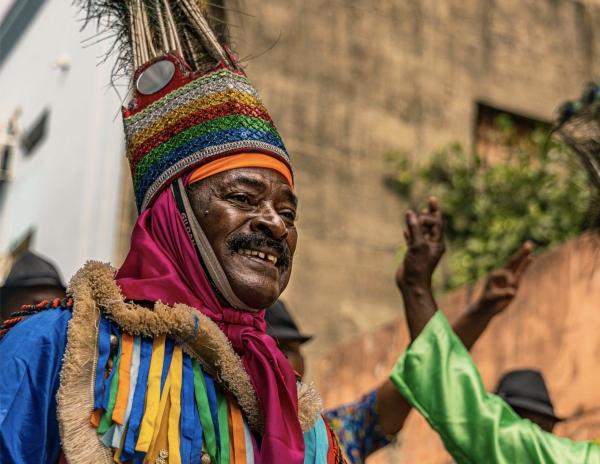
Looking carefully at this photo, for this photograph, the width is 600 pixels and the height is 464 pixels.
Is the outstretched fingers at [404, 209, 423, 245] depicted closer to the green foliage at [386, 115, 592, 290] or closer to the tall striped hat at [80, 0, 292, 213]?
the tall striped hat at [80, 0, 292, 213]

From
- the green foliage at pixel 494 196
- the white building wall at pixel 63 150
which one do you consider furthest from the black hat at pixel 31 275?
the green foliage at pixel 494 196

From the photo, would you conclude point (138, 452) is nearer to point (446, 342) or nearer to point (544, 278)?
point (446, 342)

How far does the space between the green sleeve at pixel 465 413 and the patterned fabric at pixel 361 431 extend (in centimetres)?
33

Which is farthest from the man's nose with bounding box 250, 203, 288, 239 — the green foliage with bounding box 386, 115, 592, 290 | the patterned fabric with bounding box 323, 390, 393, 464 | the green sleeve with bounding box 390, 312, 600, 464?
the green foliage with bounding box 386, 115, 592, 290

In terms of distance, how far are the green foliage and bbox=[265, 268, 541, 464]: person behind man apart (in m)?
4.52

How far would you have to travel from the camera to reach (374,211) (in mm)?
10617

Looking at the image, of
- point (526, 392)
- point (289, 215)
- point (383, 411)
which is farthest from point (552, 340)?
point (289, 215)

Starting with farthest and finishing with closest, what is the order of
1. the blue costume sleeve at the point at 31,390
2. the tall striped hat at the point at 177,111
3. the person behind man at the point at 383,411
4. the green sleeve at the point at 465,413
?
1. the person behind man at the point at 383,411
2. the green sleeve at the point at 465,413
3. the tall striped hat at the point at 177,111
4. the blue costume sleeve at the point at 31,390

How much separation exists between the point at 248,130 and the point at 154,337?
0.62m

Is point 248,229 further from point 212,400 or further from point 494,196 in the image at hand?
point 494,196

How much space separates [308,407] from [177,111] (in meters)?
0.87

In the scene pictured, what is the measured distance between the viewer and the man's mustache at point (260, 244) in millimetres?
2529

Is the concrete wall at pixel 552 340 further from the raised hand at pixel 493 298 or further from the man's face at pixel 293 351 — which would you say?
the man's face at pixel 293 351

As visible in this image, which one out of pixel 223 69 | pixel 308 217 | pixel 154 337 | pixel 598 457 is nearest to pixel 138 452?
pixel 154 337
